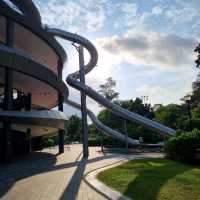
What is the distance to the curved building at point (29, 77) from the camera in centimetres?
2667

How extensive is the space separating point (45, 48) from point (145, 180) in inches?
928

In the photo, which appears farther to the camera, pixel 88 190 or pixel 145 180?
pixel 145 180

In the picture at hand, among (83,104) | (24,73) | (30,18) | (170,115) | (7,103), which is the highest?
(30,18)

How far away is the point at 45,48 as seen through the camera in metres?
36.4

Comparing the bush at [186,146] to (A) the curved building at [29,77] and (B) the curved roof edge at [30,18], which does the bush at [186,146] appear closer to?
(A) the curved building at [29,77]

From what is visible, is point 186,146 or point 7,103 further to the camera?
point 7,103

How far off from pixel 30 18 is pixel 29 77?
5.32m

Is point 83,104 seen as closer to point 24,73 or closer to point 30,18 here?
point 24,73

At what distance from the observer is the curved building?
26672 millimetres

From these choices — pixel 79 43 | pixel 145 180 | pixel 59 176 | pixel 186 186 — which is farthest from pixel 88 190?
pixel 79 43

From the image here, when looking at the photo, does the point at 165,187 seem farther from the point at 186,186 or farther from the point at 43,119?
the point at 43,119

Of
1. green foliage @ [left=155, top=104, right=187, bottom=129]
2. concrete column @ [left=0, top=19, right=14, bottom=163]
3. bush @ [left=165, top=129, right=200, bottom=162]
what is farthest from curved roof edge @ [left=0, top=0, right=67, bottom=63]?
green foliage @ [left=155, top=104, right=187, bottom=129]

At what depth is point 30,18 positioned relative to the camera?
31109mm

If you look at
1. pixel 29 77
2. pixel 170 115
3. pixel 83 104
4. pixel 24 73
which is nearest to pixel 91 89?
pixel 83 104
